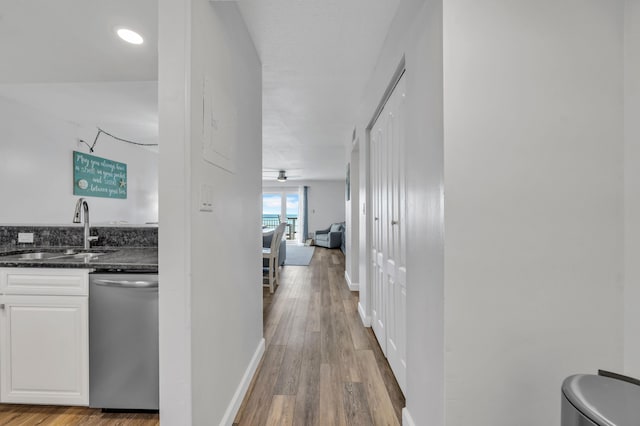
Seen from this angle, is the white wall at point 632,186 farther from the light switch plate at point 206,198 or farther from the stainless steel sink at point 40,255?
the stainless steel sink at point 40,255

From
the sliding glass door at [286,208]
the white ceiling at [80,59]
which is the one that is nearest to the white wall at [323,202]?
the sliding glass door at [286,208]

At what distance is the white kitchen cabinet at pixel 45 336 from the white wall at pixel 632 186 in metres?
2.53

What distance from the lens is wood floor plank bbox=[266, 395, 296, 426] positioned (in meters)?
1.58

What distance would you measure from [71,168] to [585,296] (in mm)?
4688

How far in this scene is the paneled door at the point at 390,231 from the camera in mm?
1853

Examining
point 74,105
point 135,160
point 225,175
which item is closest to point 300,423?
point 225,175

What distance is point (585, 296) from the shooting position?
3.61 ft

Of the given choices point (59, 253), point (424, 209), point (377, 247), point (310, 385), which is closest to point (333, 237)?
point (377, 247)

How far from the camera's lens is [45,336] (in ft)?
5.32

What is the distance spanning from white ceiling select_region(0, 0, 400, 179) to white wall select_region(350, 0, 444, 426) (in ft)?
1.85

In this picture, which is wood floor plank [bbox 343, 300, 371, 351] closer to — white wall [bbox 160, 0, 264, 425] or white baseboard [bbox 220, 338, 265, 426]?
white baseboard [bbox 220, 338, 265, 426]

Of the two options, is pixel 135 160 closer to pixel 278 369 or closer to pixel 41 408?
pixel 41 408

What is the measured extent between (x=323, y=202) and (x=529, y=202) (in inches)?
382

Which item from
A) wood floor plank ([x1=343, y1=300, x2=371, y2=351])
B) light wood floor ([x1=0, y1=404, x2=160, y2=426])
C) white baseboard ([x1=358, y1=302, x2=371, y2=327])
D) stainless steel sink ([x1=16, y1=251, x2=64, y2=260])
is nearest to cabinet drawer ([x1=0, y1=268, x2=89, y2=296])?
stainless steel sink ([x1=16, y1=251, x2=64, y2=260])
